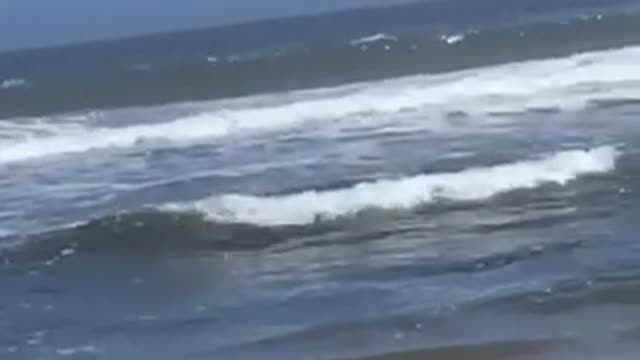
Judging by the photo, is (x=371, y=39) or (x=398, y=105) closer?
(x=398, y=105)

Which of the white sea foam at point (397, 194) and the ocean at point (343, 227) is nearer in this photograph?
the ocean at point (343, 227)

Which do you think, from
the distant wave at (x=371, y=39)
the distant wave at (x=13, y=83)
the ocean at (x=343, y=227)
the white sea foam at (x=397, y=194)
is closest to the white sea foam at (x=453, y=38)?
the distant wave at (x=371, y=39)

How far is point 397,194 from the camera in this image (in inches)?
612

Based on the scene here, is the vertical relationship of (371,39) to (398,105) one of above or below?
above

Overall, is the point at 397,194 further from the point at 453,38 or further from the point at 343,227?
the point at 453,38

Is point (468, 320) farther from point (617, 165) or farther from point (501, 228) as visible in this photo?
point (617, 165)

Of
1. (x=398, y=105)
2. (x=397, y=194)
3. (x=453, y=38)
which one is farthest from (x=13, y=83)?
(x=397, y=194)

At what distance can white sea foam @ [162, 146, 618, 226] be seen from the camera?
1520cm

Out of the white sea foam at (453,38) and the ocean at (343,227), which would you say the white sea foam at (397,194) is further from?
the white sea foam at (453,38)

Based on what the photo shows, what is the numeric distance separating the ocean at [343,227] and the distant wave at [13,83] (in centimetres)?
1788

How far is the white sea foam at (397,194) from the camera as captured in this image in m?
15.2

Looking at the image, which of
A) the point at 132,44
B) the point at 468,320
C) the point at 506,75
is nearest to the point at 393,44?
the point at 506,75

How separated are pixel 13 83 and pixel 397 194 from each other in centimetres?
3710

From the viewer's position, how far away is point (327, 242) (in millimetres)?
13797
